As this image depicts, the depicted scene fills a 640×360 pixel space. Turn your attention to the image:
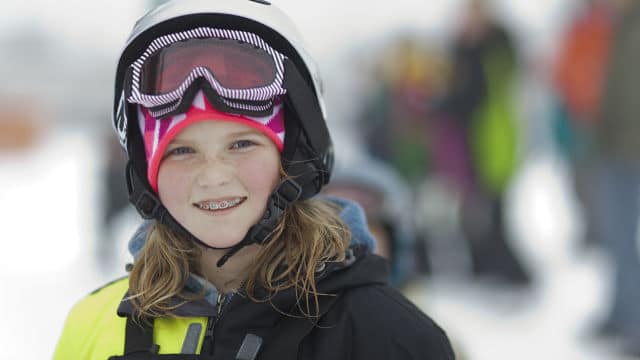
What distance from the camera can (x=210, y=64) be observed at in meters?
1.80

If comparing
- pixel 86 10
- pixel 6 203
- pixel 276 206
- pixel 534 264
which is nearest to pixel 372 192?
pixel 276 206

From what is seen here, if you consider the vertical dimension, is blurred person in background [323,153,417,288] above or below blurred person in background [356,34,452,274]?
above

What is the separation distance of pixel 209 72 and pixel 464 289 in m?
5.51

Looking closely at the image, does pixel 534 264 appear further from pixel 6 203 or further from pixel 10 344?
pixel 6 203

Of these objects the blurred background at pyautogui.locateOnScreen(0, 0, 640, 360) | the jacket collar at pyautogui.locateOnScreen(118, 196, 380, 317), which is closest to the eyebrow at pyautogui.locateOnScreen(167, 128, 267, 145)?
the jacket collar at pyautogui.locateOnScreen(118, 196, 380, 317)

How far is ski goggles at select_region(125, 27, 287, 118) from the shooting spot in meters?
1.76

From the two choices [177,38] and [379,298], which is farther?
[177,38]

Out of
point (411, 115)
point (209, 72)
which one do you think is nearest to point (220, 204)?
point (209, 72)

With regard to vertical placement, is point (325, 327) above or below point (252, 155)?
below

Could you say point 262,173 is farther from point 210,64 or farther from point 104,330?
point 104,330

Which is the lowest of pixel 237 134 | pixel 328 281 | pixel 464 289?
pixel 464 289

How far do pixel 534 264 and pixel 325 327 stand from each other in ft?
19.7

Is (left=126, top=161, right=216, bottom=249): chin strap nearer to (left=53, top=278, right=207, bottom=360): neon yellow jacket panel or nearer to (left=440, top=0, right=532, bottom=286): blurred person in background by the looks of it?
(left=53, top=278, right=207, bottom=360): neon yellow jacket panel

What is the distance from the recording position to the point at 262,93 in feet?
5.86
